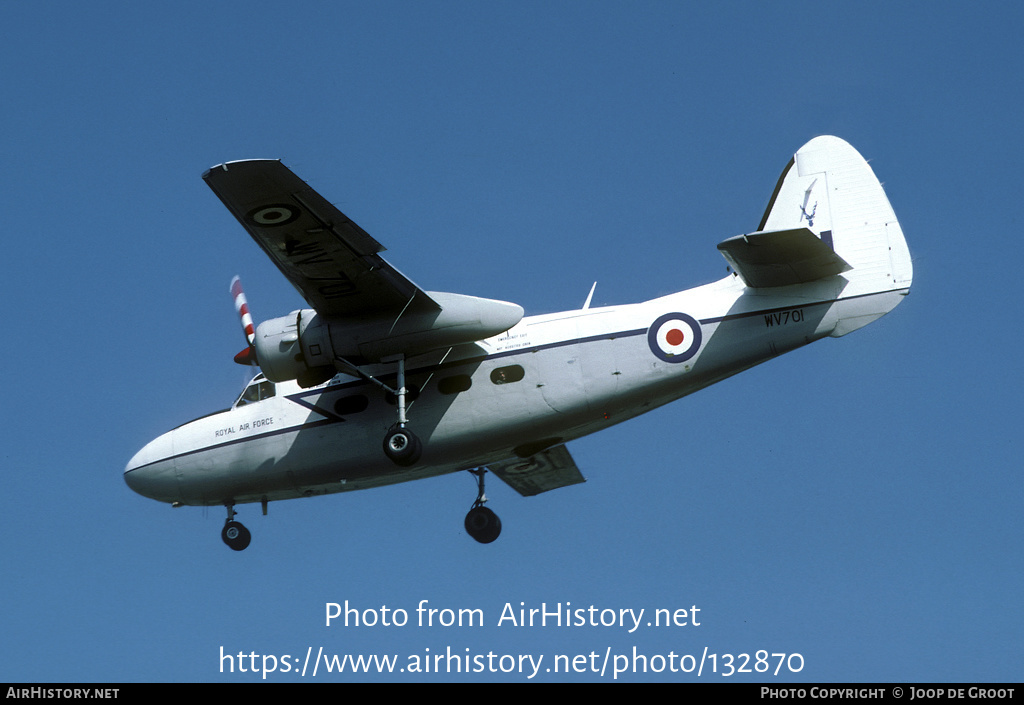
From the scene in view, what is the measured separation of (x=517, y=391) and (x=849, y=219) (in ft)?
21.4

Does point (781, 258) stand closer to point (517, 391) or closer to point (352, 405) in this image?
point (517, 391)

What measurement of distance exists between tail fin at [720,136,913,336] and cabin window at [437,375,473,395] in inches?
200

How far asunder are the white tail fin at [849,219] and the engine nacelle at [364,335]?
5328 mm

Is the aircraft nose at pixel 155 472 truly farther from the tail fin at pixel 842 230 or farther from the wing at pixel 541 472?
the tail fin at pixel 842 230

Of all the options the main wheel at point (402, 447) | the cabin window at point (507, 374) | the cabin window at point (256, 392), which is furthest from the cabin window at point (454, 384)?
the cabin window at point (256, 392)

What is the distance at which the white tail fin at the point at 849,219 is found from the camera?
70.4 feet

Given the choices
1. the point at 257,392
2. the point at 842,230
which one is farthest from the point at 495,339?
the point at 842,230

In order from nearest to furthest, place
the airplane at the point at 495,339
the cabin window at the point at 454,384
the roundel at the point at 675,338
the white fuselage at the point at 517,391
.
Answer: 1. the airplane at the point at 495,339
2. the white fuselage at the point at 517,391
3. the roundel at the point at 675,338
4. the cabin window at the point at 454,384

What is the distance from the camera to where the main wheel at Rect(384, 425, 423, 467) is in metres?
22.1

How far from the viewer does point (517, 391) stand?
73.2ft

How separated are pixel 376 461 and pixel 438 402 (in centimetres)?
160

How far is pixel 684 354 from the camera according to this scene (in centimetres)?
2175
